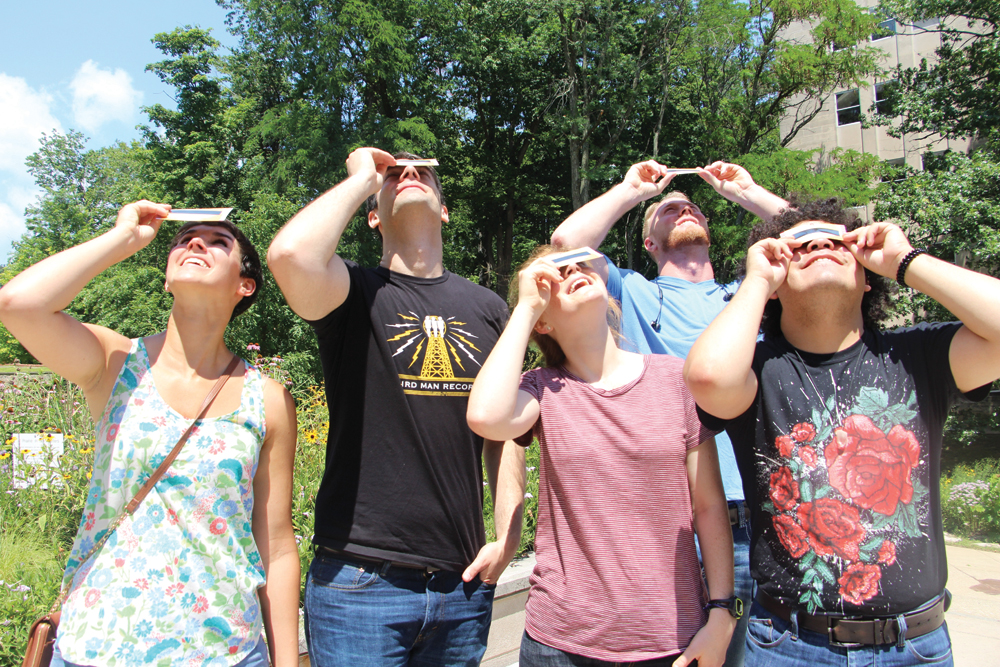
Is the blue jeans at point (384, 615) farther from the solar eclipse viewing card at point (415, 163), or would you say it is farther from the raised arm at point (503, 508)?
the solar eclipse viewing card at point (415, 163)

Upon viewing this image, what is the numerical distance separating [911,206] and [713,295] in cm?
1086

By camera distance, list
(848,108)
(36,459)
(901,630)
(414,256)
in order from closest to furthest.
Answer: (901,630) → (414,256) → (36,459) → (848,108)

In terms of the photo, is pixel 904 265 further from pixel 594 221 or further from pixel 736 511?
pixel 594 221

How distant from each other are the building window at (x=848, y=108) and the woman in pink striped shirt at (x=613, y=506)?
25.5m

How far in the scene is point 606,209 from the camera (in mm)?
2793

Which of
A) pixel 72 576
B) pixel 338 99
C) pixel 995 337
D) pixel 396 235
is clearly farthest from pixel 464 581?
pixel 338 99

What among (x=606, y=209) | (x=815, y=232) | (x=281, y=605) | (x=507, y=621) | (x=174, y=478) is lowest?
(x=507, y=621)

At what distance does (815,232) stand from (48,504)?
178 inches

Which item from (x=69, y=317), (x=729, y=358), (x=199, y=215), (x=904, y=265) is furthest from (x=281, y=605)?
(x=904, y=265)

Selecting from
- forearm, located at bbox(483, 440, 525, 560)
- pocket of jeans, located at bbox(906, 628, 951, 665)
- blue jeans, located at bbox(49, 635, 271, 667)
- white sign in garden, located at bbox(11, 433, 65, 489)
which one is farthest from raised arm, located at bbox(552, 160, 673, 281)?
white sign in garden, located at bbox(11, 433, 65, 489)

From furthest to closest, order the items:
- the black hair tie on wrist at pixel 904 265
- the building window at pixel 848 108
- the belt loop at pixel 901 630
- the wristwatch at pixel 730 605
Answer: the building window at pixel 848 108
the wristwatch at pixel 730 605
the black hair tie on wrist at pixel 904 265
the belt loop at pixel 901 630

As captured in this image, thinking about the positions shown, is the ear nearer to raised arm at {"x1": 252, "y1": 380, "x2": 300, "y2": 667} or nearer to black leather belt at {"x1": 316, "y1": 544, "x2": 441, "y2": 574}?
raised arm at {"x1": 252, "y1": 380, "x2": 300, "y2": 667}

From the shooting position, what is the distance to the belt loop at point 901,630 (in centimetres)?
157

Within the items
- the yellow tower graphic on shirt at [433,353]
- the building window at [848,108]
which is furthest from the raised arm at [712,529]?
the building window at [848,108]
